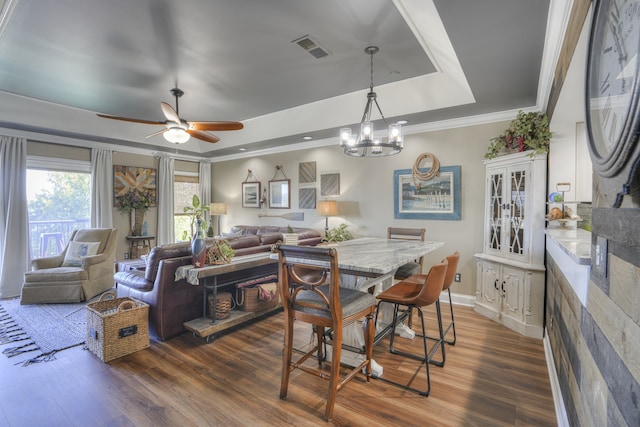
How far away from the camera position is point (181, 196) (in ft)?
23.5

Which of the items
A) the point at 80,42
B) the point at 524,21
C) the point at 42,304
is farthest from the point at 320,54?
the point at 42,304

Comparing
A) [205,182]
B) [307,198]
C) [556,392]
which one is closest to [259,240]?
[307,198]

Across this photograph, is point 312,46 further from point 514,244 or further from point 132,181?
point 132,181

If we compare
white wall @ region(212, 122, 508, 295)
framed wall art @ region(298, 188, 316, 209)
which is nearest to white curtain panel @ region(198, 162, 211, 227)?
white wall @ region(212, 122, 508, 295)

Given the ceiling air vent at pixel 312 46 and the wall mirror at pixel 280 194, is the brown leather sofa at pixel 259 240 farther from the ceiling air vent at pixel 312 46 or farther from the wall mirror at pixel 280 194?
the ceiling air vent at pixel 312 46

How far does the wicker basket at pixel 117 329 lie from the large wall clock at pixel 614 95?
3.33 m

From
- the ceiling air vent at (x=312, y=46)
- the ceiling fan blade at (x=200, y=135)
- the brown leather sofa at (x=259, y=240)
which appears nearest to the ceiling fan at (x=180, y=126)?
the ceiling fan blade at (x=200, y=135)

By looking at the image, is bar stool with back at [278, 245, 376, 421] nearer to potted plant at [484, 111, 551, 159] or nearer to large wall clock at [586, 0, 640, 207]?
large wall clock at [586, 0, 640, 207]

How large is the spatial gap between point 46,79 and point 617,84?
525cm

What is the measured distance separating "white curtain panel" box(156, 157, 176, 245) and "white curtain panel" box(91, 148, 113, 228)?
925 millimetres

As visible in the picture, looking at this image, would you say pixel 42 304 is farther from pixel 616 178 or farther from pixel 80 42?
pixel 616 178

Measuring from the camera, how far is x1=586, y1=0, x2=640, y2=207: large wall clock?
0.71m

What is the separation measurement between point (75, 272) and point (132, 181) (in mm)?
2482

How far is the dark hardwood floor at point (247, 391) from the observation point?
197 centimetres
